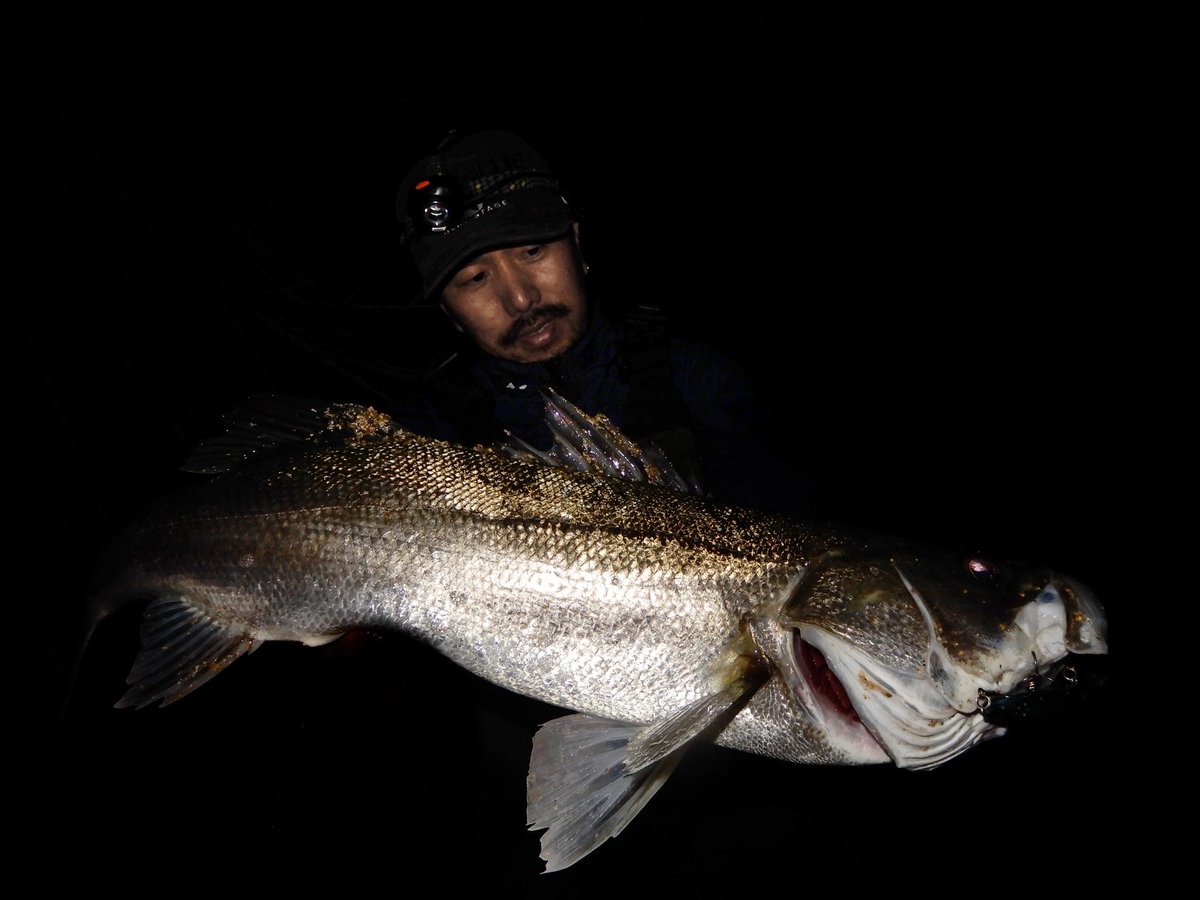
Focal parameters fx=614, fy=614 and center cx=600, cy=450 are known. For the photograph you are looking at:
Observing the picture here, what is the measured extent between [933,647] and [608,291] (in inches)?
314

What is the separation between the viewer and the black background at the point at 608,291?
2113 millimetres

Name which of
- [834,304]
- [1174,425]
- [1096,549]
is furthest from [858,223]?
[1096,549]

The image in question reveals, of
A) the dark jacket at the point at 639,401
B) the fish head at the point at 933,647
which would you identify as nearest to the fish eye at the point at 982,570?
the fish head at the point at 933,647

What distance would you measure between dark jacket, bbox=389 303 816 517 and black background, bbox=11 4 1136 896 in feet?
1.57

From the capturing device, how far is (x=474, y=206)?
7.61ft

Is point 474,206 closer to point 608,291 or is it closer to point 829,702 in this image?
point 829,702

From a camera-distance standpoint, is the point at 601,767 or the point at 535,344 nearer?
the point at 601,767

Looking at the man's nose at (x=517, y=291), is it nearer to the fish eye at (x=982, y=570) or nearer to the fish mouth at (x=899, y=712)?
the fish mouth at (x=899, y=712)

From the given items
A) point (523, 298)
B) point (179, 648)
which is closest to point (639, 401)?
point (523, 298)

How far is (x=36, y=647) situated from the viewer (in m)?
1.79

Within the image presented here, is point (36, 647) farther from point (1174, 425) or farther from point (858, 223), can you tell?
point (858, 223)

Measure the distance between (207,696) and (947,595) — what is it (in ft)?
11.9

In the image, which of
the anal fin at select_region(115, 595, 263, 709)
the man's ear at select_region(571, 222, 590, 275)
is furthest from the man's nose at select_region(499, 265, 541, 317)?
the anal fin at select_region(115, 595, 263, 709)

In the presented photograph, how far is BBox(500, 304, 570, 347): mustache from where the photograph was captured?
2.36m
